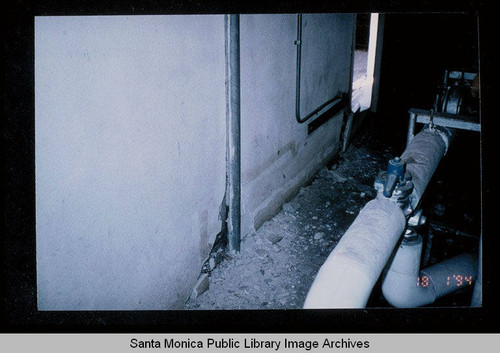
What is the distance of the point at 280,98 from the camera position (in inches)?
113

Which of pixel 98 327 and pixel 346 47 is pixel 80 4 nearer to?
pixel 98 327

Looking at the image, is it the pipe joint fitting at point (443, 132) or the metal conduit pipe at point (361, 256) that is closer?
the metal conduit pipe at point (361, 256)

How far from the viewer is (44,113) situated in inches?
47.8

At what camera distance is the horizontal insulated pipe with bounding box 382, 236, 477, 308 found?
1.96 m

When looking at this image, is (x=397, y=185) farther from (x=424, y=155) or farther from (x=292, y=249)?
(x=292, y=249)

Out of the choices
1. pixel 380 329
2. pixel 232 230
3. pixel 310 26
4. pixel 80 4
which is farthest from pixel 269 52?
pixel 380 329

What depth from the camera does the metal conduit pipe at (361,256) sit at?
1.17 metres

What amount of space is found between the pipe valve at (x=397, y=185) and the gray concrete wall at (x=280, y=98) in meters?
1.15

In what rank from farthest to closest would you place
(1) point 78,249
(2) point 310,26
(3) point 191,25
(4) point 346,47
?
(4) point 346,47 < (2) point 310,26 < (3) point 191,25 < (1) point 78,249

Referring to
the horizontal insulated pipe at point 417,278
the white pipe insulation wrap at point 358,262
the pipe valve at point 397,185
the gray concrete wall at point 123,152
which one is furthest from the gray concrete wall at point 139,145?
the horizontal insulated pipe at point 417,278

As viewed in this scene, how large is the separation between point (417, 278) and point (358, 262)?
103 centimetres

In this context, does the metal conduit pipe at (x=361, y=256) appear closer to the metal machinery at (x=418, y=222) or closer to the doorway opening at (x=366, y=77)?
the metal machinery at (x=418, y=222)

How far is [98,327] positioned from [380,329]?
1043 mm

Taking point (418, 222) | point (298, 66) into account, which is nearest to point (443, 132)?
point (418, 222)
